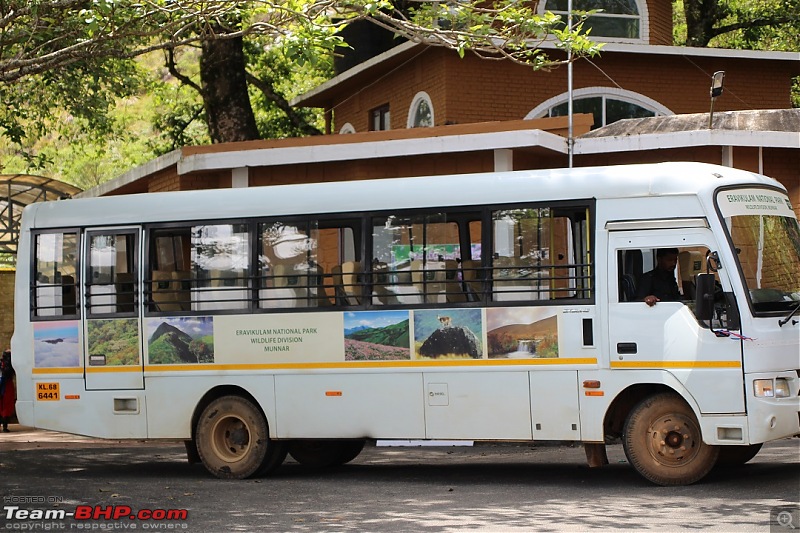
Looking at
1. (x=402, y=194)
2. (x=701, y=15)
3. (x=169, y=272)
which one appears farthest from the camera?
(x=701, y=15)

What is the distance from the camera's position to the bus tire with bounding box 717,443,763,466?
1177 cm

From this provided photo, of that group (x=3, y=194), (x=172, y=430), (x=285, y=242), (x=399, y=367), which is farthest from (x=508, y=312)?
(x=3, y=194)

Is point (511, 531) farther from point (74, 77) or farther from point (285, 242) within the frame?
point (74, 77)

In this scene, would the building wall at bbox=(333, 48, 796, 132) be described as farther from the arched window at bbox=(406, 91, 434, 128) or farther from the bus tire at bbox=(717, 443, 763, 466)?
the bus tire at bbox=(717, 443, 763, 466)

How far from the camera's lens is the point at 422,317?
12078mm

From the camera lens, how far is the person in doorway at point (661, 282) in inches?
440

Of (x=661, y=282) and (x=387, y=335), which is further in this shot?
(x=387, y=335)

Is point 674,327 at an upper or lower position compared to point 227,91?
lower

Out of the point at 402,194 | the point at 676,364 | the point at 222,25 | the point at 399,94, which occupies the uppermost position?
the point at 399,94

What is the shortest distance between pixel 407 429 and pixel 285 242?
240cm

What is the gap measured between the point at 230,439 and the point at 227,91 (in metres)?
13.2

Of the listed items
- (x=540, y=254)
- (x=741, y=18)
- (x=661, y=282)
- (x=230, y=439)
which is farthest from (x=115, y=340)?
(x=741, y=18)

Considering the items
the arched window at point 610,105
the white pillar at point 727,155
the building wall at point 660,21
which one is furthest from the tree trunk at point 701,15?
the white pillar at point 727,155

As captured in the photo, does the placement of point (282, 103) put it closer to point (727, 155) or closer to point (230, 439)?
point (727, 155)
